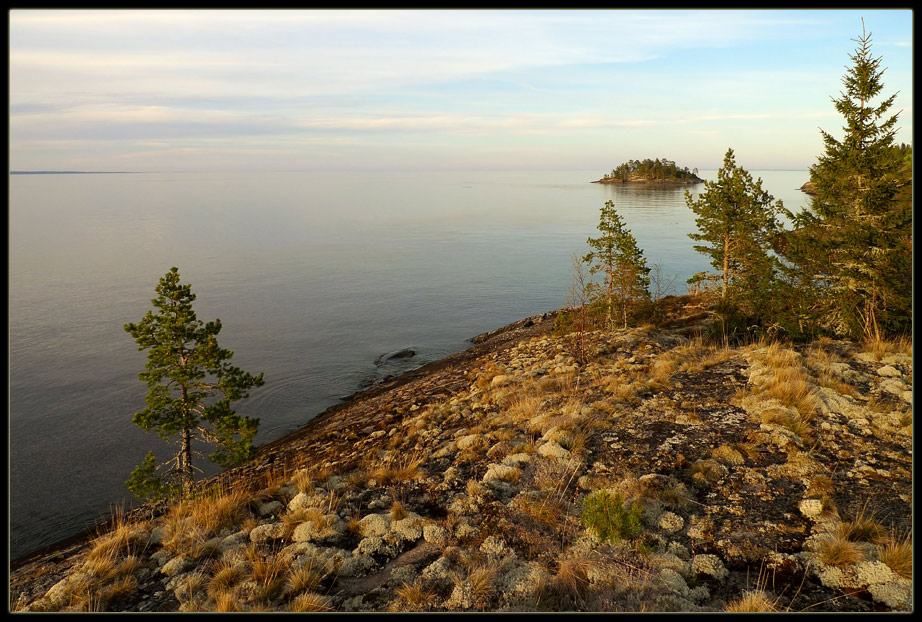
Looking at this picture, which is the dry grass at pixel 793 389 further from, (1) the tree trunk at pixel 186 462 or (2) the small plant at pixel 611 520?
(1) the tree trunk at pixel 186 462

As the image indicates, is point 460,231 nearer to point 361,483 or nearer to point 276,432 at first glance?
point 276,432

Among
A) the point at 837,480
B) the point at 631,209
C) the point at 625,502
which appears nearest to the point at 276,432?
the point at 625,502

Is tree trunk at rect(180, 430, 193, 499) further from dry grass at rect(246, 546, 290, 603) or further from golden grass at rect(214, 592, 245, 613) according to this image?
golden grass at rect(214, 592, 245, 613)

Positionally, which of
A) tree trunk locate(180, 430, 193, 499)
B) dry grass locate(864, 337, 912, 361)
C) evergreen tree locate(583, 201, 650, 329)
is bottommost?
tree trunk locate(180, 430, 193, 499)

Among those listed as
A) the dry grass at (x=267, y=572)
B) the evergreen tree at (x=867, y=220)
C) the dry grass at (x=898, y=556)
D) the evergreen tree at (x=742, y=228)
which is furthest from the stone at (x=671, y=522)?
the evergreen tree at (x=742, y=228)

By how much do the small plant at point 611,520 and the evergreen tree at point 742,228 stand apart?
61.2ft

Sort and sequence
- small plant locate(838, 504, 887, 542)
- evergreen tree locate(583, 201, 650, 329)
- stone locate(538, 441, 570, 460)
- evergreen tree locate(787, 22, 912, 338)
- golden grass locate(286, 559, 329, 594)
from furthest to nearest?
evergreen tree locate(583, 201, 650, 329) → evergreen tree locate(787, 22, 912, 338) → stone locate(538, 441, 570, 460) → small plant locate(838, 504, 887, 542) → golden grass locate(286, 559, 329, 594)

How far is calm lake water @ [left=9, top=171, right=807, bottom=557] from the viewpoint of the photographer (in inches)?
723

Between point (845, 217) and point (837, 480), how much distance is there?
14.3 metres

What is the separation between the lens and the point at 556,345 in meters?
21.3

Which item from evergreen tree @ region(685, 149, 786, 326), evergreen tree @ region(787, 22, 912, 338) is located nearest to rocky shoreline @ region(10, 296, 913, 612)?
evergreen tree @ region(787, 22, 912, 338)

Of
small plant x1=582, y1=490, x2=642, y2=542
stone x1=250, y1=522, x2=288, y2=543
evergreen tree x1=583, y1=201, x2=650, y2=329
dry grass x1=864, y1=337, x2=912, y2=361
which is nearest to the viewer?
small plant x1=582, y1=490, x2=642, y2=542

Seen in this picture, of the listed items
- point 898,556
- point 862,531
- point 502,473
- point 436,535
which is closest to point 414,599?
point 436,535

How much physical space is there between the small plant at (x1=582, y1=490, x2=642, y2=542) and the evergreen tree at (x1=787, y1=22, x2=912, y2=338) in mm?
15272
